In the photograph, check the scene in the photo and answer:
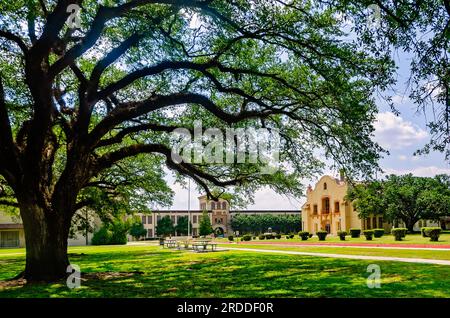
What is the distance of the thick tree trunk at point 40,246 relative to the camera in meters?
13.0

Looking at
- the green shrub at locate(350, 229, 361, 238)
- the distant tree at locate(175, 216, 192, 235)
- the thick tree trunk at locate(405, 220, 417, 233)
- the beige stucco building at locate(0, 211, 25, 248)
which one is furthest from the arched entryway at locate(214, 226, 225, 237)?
the green shrub at locate(350, 229, 361, 238)

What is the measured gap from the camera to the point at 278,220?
103m

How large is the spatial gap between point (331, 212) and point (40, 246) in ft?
223

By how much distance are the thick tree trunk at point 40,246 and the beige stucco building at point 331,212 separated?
58642 mm

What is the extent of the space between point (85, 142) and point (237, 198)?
13025 millimetres

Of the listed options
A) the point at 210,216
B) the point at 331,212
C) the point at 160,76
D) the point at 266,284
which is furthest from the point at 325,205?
the point at 266,284

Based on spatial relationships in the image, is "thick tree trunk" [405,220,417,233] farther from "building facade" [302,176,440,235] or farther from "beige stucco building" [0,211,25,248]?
"beige stucco building" [0,211,25,248]

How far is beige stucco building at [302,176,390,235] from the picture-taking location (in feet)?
236

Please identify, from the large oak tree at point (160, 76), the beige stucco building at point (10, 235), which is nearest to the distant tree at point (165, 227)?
the beige stucco building at point (10, 235)

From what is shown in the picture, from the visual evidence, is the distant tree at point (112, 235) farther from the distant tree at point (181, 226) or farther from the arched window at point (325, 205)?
the arched window at point (325, 205)

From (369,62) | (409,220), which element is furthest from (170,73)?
(409,220)

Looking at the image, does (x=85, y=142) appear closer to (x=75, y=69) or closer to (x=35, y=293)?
(x=75, y=69)

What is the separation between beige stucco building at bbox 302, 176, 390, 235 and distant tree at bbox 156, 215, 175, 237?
28.9m

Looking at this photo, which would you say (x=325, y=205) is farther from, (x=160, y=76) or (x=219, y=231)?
(x=160, y=76)
